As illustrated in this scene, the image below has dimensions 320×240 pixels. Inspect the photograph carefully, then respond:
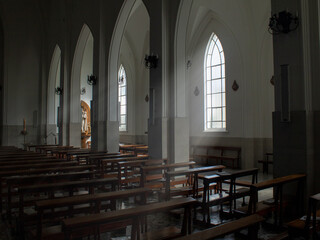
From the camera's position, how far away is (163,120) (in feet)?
22.5

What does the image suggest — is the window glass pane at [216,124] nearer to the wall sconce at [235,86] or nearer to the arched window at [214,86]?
the arched window at [214,86]

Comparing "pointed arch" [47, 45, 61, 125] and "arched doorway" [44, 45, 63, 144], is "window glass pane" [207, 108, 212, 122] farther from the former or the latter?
"pointed arch" [47, 45, 61, 125]

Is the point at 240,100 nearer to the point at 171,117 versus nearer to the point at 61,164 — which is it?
the point at 171,117

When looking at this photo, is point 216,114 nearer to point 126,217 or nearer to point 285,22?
point 285,22

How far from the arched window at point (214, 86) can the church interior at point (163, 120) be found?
49mm

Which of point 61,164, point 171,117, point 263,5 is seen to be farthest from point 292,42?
point 263,5

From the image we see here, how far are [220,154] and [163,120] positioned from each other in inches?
197

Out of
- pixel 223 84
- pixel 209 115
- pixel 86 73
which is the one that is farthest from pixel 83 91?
pixel 223 84

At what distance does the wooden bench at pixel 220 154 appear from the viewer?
33.9 feet

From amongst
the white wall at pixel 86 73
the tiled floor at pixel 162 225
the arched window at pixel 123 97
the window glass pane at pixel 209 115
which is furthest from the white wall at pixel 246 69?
the white wall at pixel 86 73

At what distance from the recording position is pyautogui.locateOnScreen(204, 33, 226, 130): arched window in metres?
11.4

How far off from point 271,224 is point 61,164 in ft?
12.4

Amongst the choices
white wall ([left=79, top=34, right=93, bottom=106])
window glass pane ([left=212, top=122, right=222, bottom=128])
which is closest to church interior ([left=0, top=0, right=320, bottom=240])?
window glass pane ([left=212, top=122, right=222, bottom=128])

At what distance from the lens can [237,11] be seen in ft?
33.3
